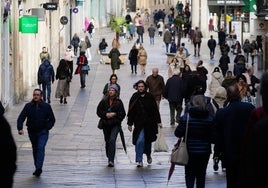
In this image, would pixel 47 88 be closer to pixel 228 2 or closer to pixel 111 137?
pixel 111 137

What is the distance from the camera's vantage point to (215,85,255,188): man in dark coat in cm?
1154

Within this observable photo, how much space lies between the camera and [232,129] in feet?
38.4

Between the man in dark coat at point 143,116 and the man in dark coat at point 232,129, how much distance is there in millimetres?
5474

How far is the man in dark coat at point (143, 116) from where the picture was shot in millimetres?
17469

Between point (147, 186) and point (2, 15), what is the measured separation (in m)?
13.7

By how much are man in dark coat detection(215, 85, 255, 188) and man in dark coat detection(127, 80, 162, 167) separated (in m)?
5.47

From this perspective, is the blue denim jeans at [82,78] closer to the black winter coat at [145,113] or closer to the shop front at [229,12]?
the shop front at [229,12]

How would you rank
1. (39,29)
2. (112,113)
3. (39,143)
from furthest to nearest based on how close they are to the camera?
(39,29) < (112,113) < (39,143)

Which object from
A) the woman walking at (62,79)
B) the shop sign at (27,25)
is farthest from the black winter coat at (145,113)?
the shop sign at (27,25)

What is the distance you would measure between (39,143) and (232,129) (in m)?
5.54

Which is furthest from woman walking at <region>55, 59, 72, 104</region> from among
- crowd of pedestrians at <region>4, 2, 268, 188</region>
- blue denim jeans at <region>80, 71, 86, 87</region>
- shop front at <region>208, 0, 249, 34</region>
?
shop front at <region>208, 0, 249, 34</region>

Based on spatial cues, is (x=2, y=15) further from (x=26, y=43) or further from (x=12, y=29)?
(x=26, y=43)

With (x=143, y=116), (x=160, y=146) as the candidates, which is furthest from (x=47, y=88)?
(x=143, y=116)

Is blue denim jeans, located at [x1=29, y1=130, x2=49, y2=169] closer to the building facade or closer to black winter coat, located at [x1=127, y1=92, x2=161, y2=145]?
black winter coat, located at [x1=127, y1=92, x2=161, y2=145]
